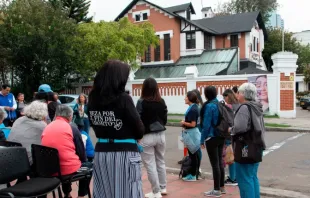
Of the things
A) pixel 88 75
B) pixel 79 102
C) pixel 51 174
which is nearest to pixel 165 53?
pixel 88 75

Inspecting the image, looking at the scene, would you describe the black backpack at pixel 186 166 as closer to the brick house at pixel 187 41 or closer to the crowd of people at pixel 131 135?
the crowd of people at pixel 131 135

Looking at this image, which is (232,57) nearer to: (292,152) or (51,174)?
(292,152)

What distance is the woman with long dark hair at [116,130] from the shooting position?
3.69 m

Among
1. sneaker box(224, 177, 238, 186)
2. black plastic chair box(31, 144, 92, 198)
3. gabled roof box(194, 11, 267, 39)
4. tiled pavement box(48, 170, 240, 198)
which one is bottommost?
tiled pavement box(48, 170, 240, 198)

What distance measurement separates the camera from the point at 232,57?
101 ft

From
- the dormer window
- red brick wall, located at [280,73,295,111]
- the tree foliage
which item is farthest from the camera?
the tree foliage

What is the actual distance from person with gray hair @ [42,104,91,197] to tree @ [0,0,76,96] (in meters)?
19.5

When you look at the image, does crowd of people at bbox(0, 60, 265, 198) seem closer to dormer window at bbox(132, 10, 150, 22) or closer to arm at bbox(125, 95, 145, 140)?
arm at bbox(125, 95, 145, 140)

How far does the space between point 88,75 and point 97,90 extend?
74.8 feet

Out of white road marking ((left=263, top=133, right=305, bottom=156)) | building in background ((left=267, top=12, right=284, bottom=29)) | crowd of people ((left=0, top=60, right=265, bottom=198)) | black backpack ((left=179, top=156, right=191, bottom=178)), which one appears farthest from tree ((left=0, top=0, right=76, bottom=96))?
building in background ((left=267, top=12, right=284, bottom=29))

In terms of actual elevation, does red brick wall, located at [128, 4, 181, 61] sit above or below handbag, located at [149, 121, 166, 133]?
above

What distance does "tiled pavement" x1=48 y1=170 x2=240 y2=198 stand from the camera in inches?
247

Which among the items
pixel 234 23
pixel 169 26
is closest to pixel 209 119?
pixel 169 26

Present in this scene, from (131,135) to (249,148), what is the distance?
189 centimetres
